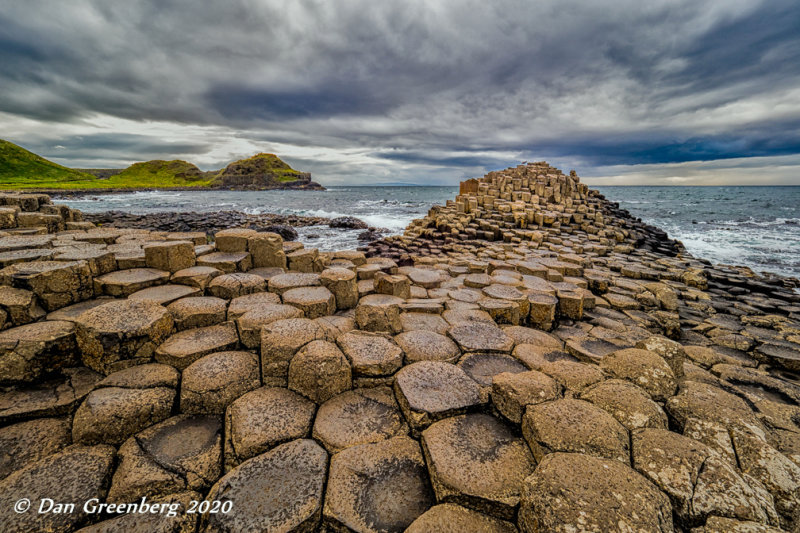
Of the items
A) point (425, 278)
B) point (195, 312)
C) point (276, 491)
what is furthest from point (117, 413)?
point (425, 278)

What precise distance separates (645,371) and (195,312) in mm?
4191

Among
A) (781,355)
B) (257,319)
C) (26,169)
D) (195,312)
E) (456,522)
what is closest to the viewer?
(456,522)

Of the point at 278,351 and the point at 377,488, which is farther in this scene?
the point at 278,351

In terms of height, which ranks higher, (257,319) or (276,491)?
(257,319)

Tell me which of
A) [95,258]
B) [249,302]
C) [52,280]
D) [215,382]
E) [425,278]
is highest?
[95,258]

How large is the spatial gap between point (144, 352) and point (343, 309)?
2.07 m

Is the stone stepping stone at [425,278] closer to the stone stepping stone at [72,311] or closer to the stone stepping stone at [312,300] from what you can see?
the stone stepping stone at [312,300]

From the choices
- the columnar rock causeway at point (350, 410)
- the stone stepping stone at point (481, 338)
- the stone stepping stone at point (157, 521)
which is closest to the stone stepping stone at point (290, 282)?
the columnar rock causeway at point (350, 410)

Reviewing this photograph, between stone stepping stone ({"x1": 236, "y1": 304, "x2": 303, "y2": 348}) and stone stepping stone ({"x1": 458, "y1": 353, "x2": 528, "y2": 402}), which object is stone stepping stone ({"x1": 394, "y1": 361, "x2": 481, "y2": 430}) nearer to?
stone stepping stone ({"x1": 458, "y1": 353, "x2": 528, "y2": 402})

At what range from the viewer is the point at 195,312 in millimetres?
3180

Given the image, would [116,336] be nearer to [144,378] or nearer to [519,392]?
[144,378]

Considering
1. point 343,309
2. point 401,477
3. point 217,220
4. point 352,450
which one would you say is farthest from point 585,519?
point 217,220

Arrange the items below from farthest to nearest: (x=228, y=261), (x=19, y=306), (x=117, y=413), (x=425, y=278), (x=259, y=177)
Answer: (x=259, y=177) < (x=425, y=278) < (x=228, y=261) < (x=19, y=306) < (x=117, y=413)

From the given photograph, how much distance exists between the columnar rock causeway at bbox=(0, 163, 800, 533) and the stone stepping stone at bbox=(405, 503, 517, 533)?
1 cm
